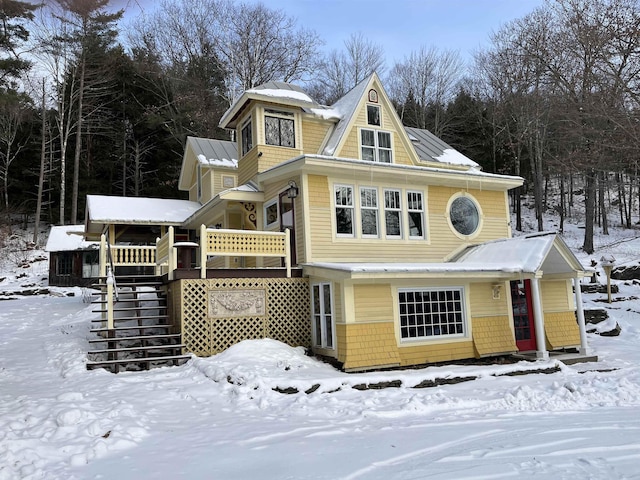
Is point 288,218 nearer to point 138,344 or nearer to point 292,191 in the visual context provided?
point 292,191

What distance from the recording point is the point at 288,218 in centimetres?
1284

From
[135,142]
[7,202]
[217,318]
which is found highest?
[135,142]

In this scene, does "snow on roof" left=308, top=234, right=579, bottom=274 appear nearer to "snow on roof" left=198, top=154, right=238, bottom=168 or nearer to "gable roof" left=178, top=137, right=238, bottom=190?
"snow on roof" left=198, top=154, right=238, bottom=168

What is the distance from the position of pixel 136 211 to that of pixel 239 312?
9.48m

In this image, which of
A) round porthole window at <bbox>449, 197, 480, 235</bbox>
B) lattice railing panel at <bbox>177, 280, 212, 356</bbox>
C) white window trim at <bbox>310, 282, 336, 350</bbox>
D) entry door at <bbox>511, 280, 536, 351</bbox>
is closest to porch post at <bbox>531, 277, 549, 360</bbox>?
entry door at <bbox>511, 280, 536, 351</bbox>

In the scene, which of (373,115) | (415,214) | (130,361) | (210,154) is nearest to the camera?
(130,361)

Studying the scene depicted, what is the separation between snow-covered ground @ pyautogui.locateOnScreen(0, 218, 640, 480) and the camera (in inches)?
190

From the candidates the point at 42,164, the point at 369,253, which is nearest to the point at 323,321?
the point at 369,253

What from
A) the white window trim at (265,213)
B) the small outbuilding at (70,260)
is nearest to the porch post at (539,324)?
the white window trim at (265,213)

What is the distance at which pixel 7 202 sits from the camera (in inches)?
1348

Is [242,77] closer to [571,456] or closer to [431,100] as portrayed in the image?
[431,100]

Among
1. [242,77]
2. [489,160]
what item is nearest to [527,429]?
[242,77]

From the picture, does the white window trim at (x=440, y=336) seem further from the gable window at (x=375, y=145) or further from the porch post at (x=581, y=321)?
the gable window at (x=375, y=145)

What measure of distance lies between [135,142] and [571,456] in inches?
1460
